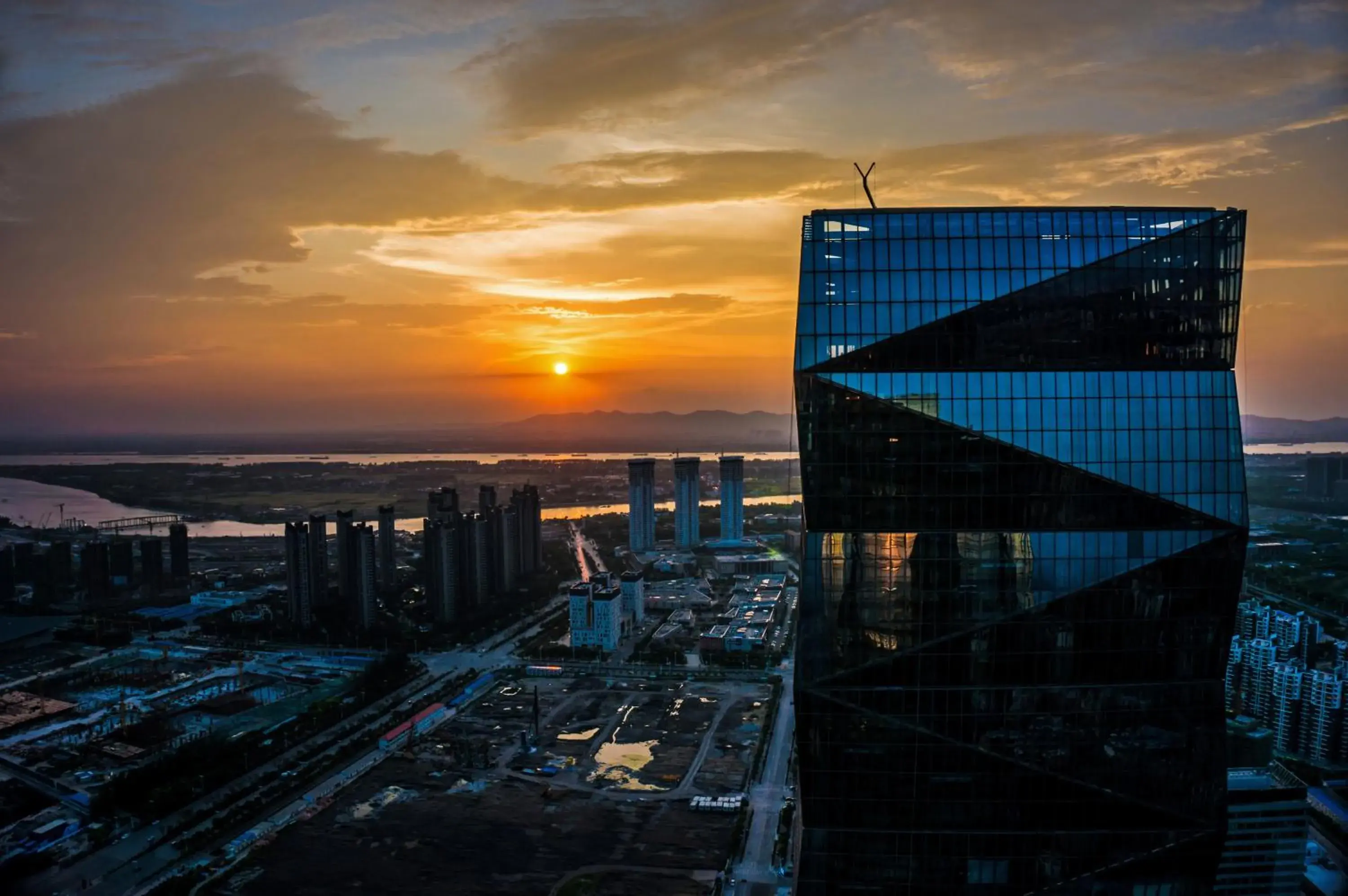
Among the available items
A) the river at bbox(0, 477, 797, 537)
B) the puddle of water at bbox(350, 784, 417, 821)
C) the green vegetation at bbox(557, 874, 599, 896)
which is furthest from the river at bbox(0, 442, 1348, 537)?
the green vegetation at bbox(557, 874, 599, 896)

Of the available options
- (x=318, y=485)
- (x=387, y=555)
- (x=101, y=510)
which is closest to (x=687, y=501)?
(x=387, y=555)

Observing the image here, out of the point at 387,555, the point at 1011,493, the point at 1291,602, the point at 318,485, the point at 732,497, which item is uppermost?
the point at 1011,493

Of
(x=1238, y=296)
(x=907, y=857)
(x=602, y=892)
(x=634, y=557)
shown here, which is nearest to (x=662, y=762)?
(x=602, y=892)

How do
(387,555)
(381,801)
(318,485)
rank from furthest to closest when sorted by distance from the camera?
(318,485) → (387,555) → (381,801)

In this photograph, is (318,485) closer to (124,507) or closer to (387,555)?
(124,507)

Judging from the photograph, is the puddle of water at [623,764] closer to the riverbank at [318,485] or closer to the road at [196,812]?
the road at [196,812]

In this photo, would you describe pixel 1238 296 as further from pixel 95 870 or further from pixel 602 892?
pixel 95 870
